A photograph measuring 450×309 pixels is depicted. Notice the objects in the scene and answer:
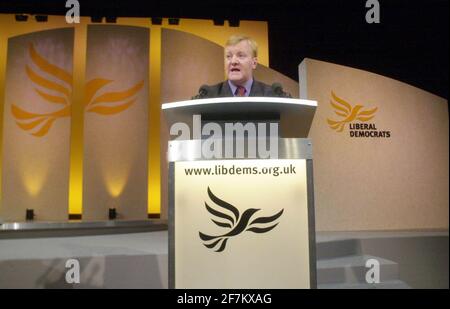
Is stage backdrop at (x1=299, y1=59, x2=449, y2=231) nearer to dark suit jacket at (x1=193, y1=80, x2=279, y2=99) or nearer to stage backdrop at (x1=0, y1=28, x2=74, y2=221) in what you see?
dark suit jacket at (x1=193, y1=80, x2=279, y2=99)

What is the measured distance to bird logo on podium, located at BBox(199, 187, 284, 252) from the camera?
3.82ft

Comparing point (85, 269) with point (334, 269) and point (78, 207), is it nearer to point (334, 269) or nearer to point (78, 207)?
point (334, 269)

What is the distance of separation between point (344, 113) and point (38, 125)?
504cm

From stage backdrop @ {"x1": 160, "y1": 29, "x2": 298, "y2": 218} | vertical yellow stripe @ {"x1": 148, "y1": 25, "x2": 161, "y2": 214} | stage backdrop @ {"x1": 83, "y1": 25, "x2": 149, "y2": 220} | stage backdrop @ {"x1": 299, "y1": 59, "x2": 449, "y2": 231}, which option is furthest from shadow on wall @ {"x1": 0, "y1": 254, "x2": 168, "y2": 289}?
vertical yellow stripe @ {"x1": 148, "y1": 25, "x2": 161, "y2": 214}

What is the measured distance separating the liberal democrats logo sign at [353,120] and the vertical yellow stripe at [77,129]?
4.34m

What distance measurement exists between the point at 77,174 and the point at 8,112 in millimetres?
1548

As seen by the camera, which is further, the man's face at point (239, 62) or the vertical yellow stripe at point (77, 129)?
the vertical yellow stripe at point (77, 129)

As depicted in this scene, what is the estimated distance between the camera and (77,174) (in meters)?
6.73

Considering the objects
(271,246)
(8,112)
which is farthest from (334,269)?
(8,112)

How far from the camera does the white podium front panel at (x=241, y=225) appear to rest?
1.16 meters

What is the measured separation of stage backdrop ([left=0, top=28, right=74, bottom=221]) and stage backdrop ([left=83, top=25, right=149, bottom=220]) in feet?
1.36

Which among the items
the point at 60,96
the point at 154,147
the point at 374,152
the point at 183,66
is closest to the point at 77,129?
the point at 60,96

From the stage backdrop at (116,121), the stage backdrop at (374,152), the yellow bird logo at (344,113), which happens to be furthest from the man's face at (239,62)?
the stage backdrop at (116,121)

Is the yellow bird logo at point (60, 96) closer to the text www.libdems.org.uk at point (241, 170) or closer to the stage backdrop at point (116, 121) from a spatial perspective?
the stage backdrop at point (116, 121)
